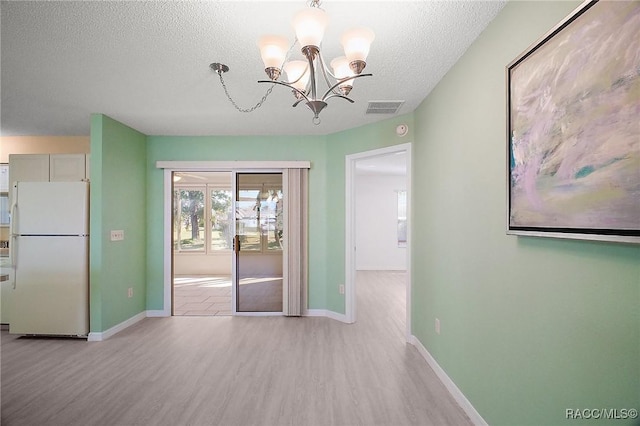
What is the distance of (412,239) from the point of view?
10.5 feet

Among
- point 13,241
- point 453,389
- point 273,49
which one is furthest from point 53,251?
point 453,389

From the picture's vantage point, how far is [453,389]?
2207mm

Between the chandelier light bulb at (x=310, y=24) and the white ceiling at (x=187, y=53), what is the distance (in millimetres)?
378

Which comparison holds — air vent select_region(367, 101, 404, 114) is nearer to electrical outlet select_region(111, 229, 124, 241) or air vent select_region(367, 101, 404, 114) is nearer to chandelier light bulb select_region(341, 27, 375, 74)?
chandelier light bulb select_region(341, 27, 375, 74)

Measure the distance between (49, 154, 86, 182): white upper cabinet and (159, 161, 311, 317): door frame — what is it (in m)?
0.84

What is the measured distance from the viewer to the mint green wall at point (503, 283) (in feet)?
3.39

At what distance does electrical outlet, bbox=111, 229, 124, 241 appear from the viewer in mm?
3469

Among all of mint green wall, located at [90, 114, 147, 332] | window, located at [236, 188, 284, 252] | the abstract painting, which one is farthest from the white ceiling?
window, located at [236, 188, 284, 252]

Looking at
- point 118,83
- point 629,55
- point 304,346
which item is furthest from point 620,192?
point 118,83

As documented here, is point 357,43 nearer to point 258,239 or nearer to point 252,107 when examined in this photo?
point 252,107

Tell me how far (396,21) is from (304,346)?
9.65 feet

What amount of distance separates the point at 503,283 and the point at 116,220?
4.00 metres

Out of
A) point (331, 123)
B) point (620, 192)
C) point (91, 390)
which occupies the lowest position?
point (91, 390)

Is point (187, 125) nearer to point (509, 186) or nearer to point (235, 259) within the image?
point (235, 259)
